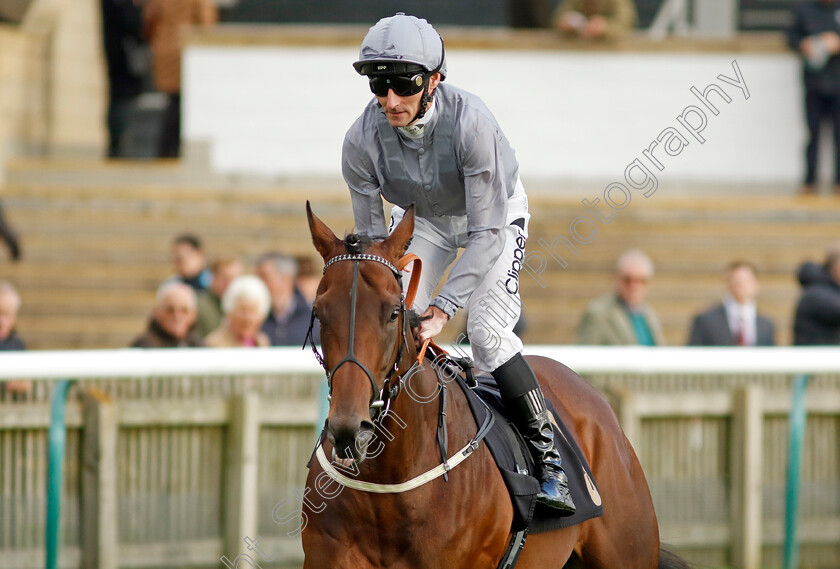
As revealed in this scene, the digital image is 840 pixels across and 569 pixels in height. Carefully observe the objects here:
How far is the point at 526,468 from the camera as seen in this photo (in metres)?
4.12

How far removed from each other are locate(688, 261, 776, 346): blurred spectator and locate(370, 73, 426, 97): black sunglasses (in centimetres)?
435

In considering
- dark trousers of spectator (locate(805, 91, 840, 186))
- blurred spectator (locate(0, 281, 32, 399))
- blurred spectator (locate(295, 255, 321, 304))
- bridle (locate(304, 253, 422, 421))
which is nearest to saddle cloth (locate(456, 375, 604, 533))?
bridle (locate(304, 253, 422, 421))

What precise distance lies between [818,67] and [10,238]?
735 cm

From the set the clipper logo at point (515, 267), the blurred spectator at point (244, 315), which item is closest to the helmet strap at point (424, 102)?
the clipper logo at point (515, 267)

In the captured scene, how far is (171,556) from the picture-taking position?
5.72 metres

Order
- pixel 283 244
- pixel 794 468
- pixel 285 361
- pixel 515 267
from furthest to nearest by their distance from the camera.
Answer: pixel 283 244 → pixel 794 468 → pixel 285 361 → pixel 515 267

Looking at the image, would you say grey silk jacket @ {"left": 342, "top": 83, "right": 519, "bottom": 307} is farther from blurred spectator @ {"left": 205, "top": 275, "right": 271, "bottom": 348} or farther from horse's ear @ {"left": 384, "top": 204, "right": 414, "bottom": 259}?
blurred spectator @ {"left": 205, "top": 275, "right": 271, "bottom": 348}

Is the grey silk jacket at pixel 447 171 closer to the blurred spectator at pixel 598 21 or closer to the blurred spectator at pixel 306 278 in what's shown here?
the blurred spectator at pixel 306 278

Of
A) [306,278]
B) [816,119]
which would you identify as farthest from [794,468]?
[816,119]

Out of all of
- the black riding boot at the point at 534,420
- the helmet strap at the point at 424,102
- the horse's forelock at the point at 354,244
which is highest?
the helmet strap at the point at 424,102

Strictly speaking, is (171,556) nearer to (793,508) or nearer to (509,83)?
(793,508)

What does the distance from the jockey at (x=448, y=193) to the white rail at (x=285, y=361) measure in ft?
5.90

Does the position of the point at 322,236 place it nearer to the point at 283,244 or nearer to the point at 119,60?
the point at 283,244

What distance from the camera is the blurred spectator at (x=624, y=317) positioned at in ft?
24.0
